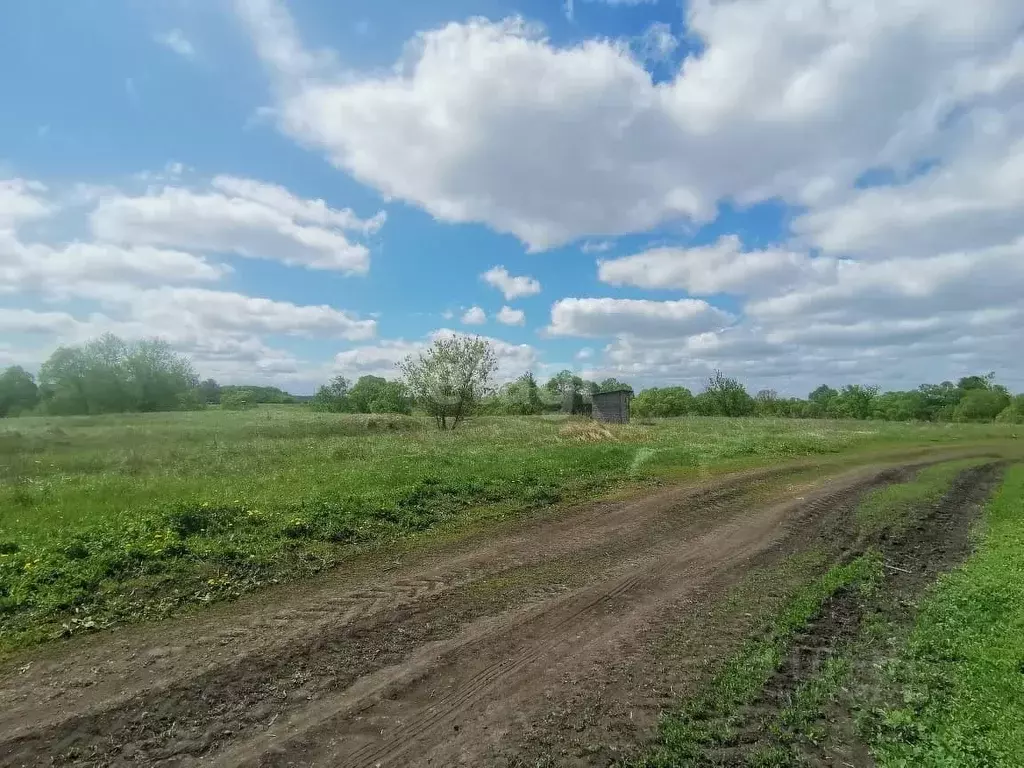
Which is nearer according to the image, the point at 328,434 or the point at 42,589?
the point at 42,589

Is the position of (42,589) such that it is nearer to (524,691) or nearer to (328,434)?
(524,691)

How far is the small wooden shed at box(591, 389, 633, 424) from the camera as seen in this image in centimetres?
4234

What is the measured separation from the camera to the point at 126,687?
4859 millimetres

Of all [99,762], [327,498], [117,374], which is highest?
[117,374]

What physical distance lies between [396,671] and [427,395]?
33.0 m

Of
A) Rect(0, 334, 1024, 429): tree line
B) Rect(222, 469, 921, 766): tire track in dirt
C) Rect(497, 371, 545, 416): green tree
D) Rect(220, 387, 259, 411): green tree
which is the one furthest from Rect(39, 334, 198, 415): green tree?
Rect(497, 371, 545, 416): green tree

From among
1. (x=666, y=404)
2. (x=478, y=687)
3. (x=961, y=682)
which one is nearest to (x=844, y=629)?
(x=961, y=682)

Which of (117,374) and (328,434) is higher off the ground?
(117,374)

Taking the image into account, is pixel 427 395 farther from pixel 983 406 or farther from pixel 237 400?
pixel 983 406

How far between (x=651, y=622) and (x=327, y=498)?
23.9 ft

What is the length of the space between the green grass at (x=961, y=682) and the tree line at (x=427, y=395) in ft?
60.7

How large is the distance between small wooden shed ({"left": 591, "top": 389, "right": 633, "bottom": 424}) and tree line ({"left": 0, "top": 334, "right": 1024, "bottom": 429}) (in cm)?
150

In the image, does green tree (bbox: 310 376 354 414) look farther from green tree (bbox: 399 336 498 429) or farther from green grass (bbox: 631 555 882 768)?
green grass (bbox: 631 555 882 768)

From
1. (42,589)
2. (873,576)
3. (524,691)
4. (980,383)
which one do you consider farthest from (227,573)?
(980,383)
